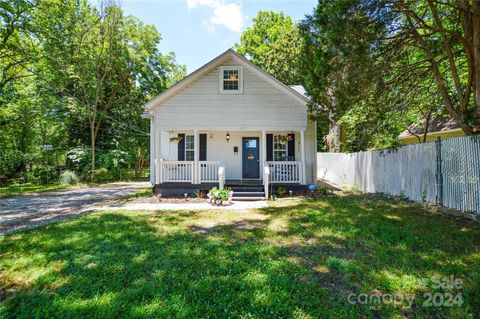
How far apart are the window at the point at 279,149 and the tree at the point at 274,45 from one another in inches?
489

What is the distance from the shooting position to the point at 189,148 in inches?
468

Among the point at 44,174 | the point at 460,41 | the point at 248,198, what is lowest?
the point at 248,198

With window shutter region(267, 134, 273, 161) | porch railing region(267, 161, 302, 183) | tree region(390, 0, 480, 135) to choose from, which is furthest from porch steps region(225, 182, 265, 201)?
tree region(390, 0, 480, 135)

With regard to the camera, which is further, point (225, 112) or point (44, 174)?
point (44, 174)

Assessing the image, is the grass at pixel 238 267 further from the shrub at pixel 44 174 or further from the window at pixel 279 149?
the shrub at pixel 44 174

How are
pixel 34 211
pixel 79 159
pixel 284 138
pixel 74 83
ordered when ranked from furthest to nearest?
pixel 74 83, pixel 79 159, pixel 284 138, pixel 34 211

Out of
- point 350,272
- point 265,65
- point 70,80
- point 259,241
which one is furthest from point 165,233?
point 265,65

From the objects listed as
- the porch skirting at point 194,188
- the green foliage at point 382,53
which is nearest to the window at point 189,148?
the porch skirting at point 194,188

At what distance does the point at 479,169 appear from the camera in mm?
5109

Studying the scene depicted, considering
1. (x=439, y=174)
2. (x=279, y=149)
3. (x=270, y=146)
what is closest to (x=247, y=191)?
(x=270, y=146)

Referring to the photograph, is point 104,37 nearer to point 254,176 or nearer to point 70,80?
point 70,80

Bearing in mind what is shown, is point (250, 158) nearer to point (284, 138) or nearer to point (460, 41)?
point (284, 138)

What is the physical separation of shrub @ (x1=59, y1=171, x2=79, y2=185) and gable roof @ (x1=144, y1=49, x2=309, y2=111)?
31.1 feet

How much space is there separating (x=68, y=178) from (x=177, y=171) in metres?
9.93
